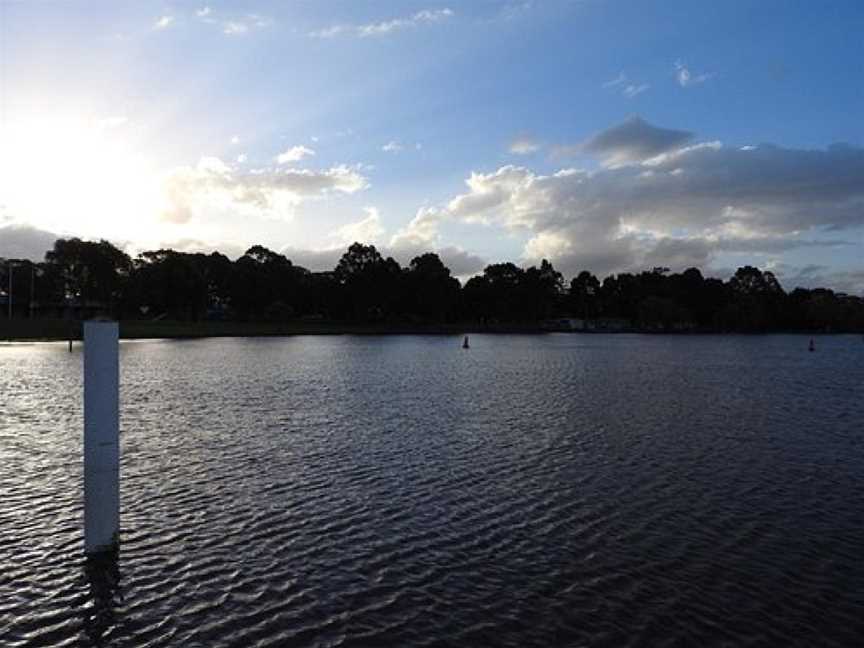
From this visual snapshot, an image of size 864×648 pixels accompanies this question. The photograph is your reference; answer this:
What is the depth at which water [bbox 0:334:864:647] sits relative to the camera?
28.2 feet

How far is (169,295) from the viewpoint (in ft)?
522

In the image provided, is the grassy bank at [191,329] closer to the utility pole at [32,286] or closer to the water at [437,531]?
the utility pole at [32,286]

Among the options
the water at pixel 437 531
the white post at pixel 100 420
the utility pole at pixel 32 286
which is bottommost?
the water at pixel 437 531

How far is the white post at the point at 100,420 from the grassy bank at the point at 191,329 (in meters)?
79.5

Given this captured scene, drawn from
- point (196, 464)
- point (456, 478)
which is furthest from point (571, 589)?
point (196, 464)

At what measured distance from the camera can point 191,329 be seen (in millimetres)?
137250

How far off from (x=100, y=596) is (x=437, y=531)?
560 centimetres

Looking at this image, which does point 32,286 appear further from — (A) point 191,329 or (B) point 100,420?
(B) point 100,420

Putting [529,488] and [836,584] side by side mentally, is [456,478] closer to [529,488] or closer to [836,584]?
[529,488]

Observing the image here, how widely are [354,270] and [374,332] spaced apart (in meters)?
25.0

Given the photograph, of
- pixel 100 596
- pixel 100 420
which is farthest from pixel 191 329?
pixel 100 596

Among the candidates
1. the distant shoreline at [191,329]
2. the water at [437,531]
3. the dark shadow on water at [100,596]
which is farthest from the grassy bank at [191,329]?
the dark shadow on water at [100,596]

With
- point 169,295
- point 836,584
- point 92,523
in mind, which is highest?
point 169,295

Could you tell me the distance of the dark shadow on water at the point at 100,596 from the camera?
811cm
